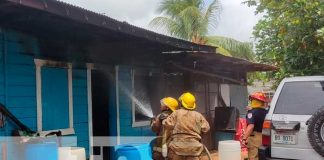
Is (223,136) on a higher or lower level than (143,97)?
lower

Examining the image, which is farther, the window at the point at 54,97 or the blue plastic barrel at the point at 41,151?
the window at the point at 54,97

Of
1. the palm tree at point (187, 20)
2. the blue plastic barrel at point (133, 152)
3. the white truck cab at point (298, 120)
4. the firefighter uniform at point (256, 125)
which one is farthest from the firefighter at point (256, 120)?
the palm tree at point (187, 20)

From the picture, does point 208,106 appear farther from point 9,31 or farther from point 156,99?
point 9,31

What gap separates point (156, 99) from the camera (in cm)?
972

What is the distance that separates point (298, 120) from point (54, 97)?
12.1 ft

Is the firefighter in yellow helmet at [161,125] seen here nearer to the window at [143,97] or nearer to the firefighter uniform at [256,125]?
the firefighter uniform at [256,125]

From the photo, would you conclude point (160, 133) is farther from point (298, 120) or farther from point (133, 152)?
point (298, 120)

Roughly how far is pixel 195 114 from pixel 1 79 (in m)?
2.69

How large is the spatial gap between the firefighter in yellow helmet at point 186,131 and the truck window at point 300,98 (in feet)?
3.55

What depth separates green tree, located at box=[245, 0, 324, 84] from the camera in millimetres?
10898

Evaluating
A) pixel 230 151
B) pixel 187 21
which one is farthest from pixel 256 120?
pixel 187 21

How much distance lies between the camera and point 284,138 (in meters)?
5.37

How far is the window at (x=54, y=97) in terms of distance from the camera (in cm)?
645

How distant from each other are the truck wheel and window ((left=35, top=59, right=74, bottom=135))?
3786 mm
